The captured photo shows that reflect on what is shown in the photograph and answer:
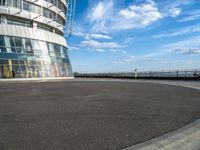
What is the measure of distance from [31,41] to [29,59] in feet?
11.5

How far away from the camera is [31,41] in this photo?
107 feet

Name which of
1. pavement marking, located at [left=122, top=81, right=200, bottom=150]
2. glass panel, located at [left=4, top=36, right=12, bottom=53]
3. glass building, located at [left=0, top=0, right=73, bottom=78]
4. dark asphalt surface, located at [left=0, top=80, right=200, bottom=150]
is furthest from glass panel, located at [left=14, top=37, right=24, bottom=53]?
pavement marking, located at [left=122, top=81, right=200, bottom=150]

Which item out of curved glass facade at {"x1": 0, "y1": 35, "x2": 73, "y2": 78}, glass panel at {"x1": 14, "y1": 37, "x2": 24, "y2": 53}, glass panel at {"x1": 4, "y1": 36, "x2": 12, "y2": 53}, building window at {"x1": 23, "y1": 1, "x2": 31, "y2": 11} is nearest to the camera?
curved glass facade at {"x1": 0, "y1": 35, "x2": 73, "y2": 78}

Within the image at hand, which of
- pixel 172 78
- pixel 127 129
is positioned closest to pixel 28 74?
pixel 172 78

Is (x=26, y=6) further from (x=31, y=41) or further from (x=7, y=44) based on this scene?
(x=7, y=44)

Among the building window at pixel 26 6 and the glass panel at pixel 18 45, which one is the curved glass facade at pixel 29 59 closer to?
the glass panel at pixel 18 45

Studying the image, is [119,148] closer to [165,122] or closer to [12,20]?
[165,122]

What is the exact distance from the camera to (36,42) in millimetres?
33406

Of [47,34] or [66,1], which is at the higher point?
[66,1]

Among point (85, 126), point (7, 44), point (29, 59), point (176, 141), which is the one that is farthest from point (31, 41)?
point (176, 141)

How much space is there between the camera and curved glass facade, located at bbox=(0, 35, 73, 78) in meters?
28.6

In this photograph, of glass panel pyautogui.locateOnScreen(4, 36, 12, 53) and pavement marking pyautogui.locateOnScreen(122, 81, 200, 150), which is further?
glass panel pyautogui.locateOnScreen(4, 36, 12, 53)

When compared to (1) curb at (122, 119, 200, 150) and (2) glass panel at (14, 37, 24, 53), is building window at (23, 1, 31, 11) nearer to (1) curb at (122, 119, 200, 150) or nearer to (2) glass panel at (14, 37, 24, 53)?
(2) glass panel at (14, 37, 24, 53)

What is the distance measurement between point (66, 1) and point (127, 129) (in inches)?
1815
